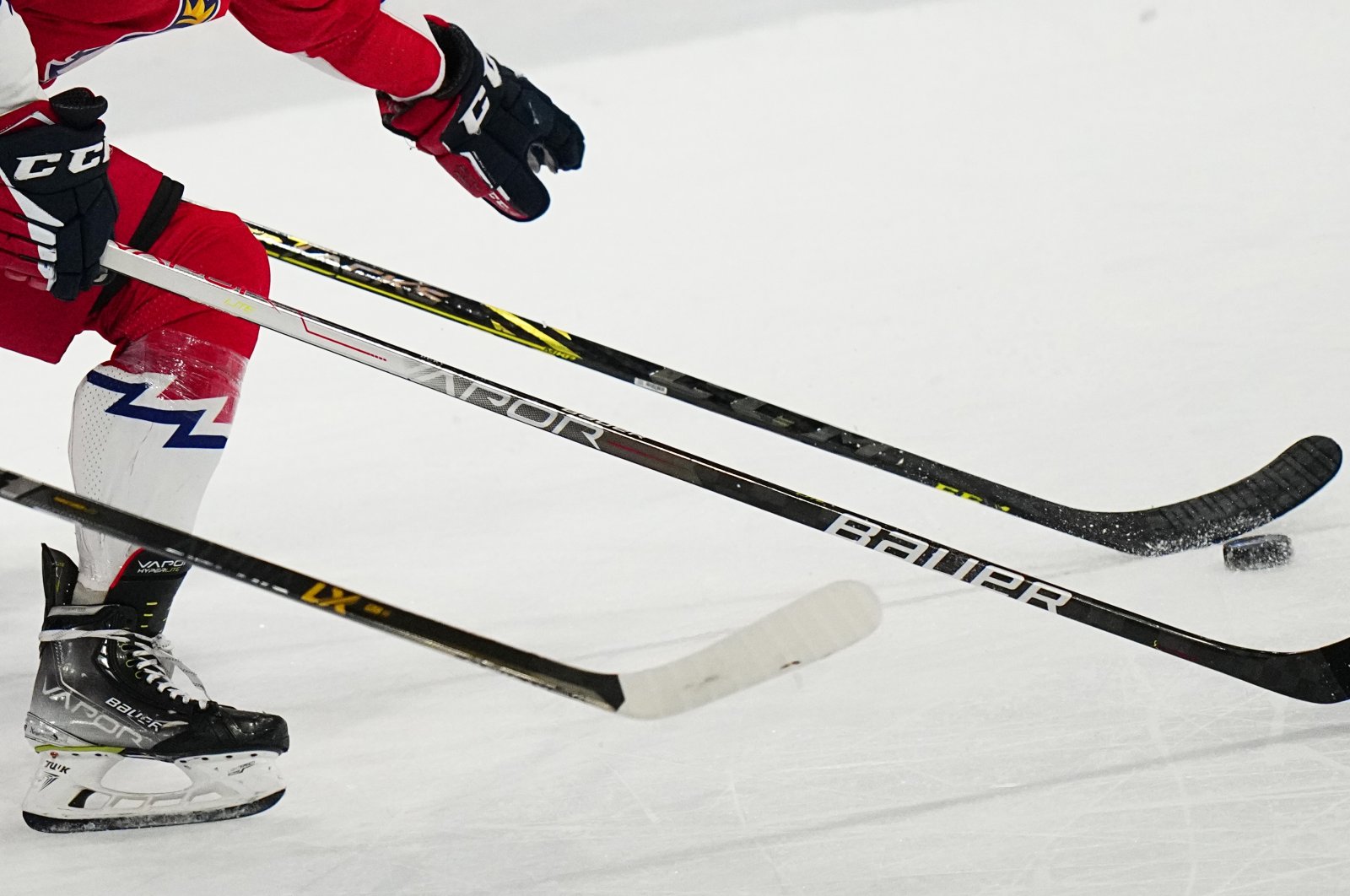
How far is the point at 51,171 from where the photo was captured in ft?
3.47

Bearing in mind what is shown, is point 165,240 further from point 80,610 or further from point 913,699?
point 913,699

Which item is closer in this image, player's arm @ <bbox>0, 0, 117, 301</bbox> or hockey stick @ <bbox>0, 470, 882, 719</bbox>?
hockey stick @ <bbox>0, 470, 882, 719</bbox>

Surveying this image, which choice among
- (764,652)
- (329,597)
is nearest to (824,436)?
(764,652)

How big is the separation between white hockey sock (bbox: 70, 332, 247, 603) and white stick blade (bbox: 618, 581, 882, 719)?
1.54ft

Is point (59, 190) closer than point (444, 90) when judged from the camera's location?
Yes

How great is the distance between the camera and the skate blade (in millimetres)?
1175

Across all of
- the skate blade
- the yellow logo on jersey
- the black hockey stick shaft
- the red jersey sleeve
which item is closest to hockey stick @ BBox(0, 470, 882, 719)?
the black hockey stick shaft

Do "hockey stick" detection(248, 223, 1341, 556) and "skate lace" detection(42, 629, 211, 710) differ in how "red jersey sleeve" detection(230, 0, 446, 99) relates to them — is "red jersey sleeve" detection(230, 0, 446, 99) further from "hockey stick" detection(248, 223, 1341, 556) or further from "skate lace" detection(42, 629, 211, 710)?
"skate lace" detection(42, 629, 211, 710)

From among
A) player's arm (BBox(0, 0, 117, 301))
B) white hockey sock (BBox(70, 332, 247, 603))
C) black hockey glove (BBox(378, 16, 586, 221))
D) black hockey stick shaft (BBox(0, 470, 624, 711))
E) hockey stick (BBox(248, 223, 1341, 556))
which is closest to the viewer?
black hockey stick shaft (BBox(0, 470, 624, 711))

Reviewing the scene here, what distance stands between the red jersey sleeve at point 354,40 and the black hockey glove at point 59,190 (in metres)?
0.36

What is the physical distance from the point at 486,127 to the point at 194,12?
459 millimetres

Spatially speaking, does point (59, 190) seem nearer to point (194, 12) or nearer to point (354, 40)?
point (194, 12)

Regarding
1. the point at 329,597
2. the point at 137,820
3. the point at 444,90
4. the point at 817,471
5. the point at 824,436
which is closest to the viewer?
the point at 329,597

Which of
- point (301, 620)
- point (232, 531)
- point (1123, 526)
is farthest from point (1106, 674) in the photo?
point (232, 531)
